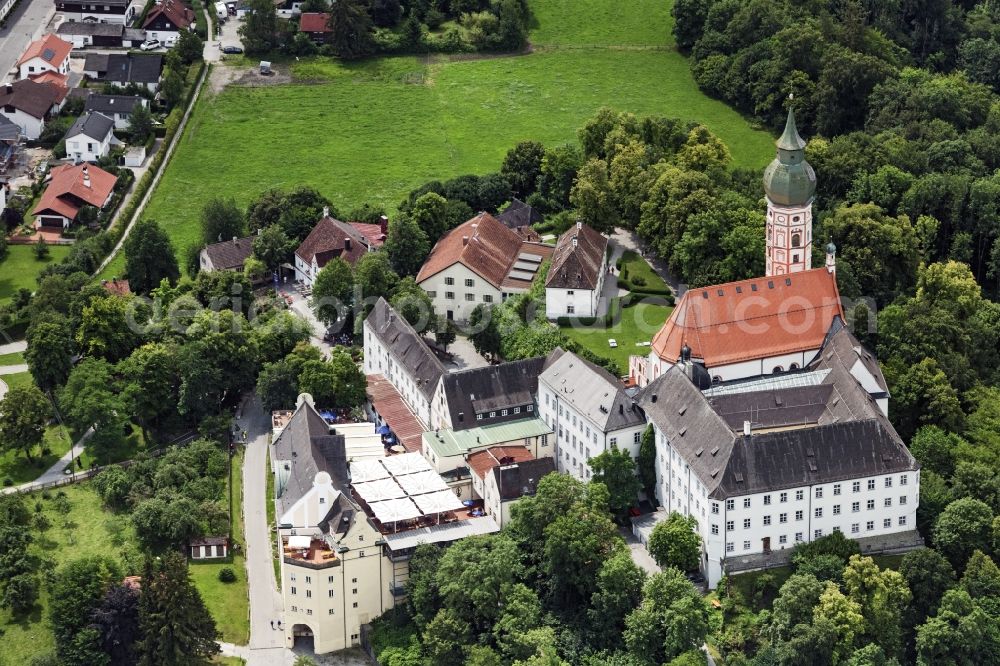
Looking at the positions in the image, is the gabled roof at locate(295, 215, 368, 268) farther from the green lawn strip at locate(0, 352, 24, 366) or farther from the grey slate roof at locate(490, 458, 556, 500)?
the grey slate roof at locate(490, 458, 556, 500)

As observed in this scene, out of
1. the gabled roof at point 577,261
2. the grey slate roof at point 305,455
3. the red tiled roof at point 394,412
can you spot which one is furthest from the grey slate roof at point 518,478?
the gabled roof at point 577,261

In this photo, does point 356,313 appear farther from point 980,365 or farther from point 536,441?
point 980,365

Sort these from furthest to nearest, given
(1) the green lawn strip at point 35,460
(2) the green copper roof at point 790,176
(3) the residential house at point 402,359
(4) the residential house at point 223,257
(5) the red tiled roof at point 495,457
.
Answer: (4) the residential house at point 223,257 < (1) the green lawn strip at point 35,460 < (3) the residential house at point 402,359 < (2) the green copper roof at point 790,176 < (5) the red tiled roof at point 495,457

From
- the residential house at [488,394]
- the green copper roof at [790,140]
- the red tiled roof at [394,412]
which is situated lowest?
the red tiled roof at [394,412]

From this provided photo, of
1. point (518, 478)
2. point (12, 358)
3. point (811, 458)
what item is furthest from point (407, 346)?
point (12, 358)

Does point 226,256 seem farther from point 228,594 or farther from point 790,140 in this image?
point 790,140

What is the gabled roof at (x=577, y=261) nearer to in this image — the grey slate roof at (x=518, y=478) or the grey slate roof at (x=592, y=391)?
the grey slate roof at (x=592, y=391)

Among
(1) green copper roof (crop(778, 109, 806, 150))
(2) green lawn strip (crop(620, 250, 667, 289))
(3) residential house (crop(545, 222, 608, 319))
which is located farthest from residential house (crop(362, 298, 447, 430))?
(1) green copper roof (crop(778, 109, 806, 150))
